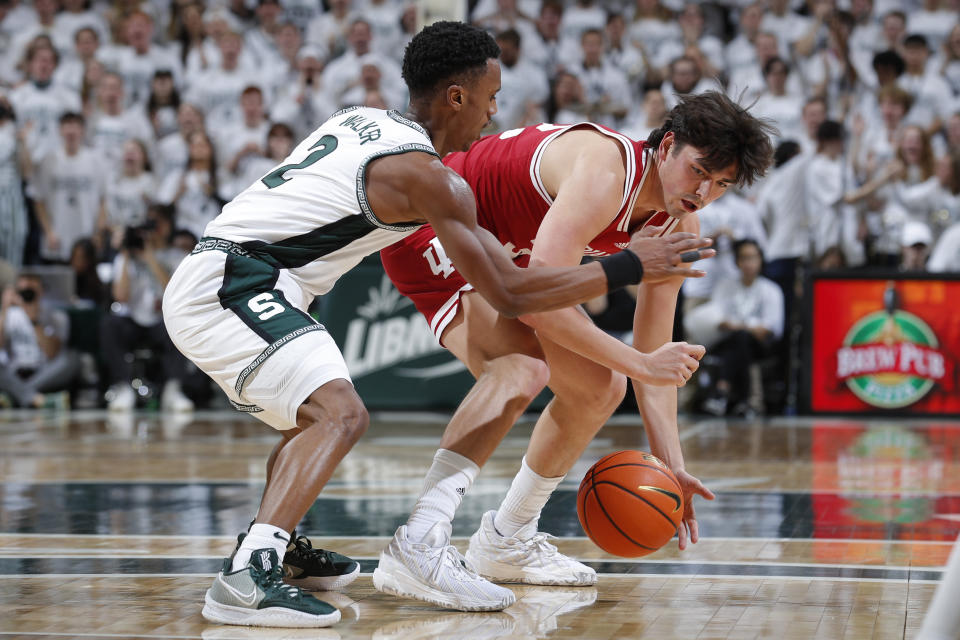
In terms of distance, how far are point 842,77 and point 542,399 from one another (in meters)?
4.85

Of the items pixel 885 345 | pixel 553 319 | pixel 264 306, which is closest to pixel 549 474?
pixel 553 319

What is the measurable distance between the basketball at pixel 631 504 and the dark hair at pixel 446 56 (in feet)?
4.41

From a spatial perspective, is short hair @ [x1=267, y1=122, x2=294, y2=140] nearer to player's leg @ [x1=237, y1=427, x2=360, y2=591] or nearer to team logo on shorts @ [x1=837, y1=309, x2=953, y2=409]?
team logo on shorts @ [x1=837, y1=309, x2=953, y2=409]

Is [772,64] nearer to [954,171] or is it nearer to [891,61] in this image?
[891,61]

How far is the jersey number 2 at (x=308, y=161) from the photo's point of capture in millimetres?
3924

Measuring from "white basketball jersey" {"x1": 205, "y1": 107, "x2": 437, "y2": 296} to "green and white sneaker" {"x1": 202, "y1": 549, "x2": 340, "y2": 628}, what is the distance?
35.6 inches

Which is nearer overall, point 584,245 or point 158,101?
point 584,245

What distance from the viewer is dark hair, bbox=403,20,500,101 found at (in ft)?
12.9

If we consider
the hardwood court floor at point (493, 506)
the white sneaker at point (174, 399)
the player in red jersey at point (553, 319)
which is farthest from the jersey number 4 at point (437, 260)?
the white sneaker at point (174, 399)

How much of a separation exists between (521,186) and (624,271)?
90 cm

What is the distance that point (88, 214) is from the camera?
12750 mm

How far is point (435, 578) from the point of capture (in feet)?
12.4

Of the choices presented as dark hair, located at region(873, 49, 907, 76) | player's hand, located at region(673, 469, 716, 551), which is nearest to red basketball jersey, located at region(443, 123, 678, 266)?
player's hand, located at region(673, 469, 716, 551)

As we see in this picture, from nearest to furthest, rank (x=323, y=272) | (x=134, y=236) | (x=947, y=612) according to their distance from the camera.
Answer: (x=947, y=612)
(x=323, y=272)
(x=134, y=236)
